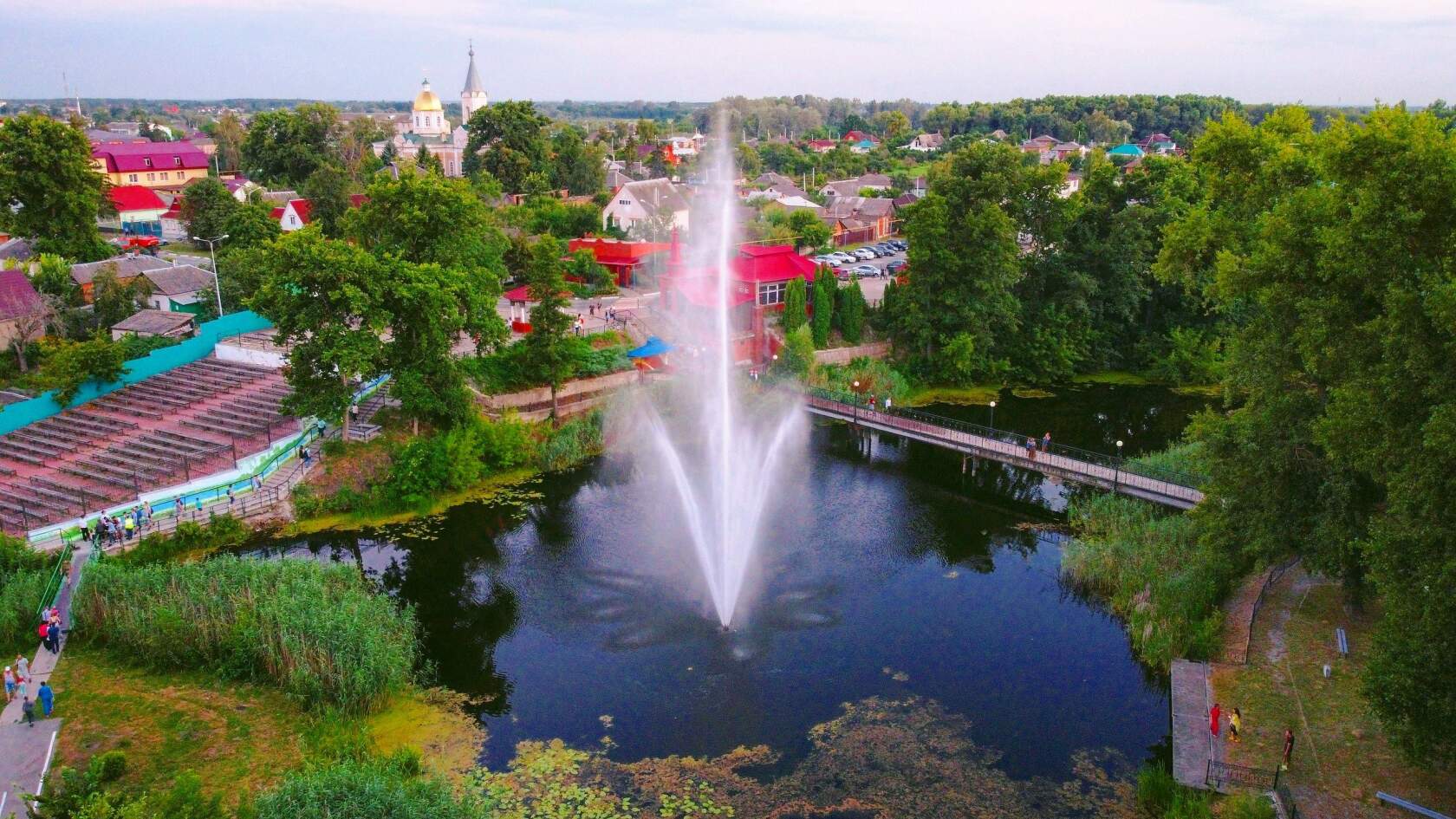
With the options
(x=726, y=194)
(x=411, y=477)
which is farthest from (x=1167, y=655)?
(x=411, y=477)

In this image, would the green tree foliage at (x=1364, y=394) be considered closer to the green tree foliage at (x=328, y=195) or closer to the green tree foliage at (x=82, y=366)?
the green tree foliage at (x=82, y=366)

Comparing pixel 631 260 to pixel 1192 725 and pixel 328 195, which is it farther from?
pixel 1192 725

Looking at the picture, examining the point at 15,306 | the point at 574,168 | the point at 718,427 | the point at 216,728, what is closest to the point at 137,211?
the point at 574,168

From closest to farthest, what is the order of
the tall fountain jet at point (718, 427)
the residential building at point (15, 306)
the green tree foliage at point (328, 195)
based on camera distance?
the tall fountain jet at point (718, 427) → the residential building at point (15, 306) → the green tree foliage at point (328, 195)

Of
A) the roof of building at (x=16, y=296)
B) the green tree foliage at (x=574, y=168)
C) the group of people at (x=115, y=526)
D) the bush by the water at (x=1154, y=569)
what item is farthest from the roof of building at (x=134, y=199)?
the bush by the water at (x=1154, y=569)

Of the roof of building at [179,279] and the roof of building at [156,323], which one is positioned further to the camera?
the roof of building at [179,279]

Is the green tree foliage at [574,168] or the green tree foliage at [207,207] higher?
the green tree foliage at [574,168]

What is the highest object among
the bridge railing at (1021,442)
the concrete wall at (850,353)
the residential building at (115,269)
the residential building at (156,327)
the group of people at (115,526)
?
the residential building at (115,269)
